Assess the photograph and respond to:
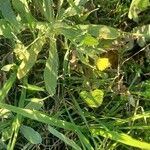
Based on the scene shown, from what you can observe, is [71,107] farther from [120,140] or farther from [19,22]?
[19,22]

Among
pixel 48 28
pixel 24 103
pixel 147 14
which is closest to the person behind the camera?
pixel 48 28

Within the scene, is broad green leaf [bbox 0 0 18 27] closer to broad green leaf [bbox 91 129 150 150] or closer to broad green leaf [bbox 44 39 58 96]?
broad green leaf [bbox 44 39 58 96]

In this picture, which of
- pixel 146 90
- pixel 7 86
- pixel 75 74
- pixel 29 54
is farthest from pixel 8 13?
pixel 146 90

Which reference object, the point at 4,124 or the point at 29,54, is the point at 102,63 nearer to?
the point at 29,54

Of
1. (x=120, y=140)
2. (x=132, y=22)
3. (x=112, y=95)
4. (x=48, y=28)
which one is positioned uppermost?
(x=48, y=28)

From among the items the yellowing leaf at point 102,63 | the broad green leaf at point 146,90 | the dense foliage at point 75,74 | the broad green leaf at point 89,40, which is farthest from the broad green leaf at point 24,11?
the broad green leaf at point 146,90

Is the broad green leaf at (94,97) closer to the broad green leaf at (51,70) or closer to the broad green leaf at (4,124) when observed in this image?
the broad green leaf at (51,70)

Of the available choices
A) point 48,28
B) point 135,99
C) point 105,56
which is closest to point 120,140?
point 135,99
